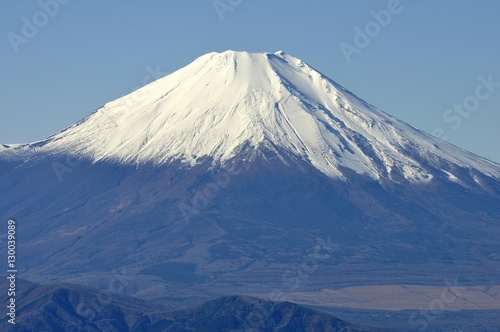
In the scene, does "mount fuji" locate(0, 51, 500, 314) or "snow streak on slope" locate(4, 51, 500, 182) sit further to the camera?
"snow streak on slope" locate(4, 51, 500, 182)

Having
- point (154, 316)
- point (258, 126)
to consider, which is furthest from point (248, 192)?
point (154, 316)

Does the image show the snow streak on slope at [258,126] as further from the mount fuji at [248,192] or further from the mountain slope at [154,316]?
the mountain slope at [154,316]

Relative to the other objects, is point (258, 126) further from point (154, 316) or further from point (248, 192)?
point (154, 316)

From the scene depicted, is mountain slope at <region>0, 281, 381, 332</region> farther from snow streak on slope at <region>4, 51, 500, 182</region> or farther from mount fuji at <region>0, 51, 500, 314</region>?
snow streak on slope at <region>4, 51, 500, 182</region>

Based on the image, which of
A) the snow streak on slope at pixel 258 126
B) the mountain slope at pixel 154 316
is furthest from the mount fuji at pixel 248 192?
the mountain slope at pixel 154 316

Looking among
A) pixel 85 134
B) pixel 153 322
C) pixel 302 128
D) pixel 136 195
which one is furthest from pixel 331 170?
pixel 153 322

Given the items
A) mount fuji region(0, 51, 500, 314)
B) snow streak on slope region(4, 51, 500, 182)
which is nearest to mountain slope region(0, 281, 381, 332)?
mount fuji region(0, 51, 500, 314)
